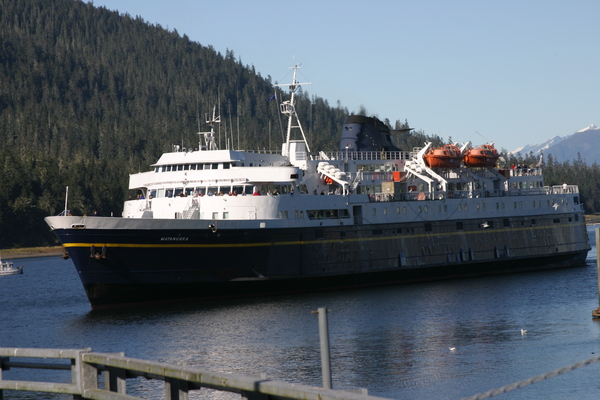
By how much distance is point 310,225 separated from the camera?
3941cm

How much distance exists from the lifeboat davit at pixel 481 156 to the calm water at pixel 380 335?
8.41 m

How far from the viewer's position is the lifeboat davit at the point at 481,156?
4884 cm

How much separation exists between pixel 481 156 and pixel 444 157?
331cm

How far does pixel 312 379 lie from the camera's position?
21609mm

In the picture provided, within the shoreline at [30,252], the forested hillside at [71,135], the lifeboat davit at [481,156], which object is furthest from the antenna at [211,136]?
the shoreline at [30,252]

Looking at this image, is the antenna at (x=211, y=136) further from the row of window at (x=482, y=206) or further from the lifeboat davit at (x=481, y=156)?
the lifeboat davit at (x=481, y=156)

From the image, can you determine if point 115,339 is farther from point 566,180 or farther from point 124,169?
point 566,180

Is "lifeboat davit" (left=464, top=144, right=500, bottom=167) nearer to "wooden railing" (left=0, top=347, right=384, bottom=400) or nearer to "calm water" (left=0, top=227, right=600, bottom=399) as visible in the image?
"calm water" (left=0, top=227, right=600, bottom=399)

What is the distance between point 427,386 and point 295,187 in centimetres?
2018

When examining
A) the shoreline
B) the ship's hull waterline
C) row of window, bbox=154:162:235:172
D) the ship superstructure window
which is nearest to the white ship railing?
the ship superstructure window

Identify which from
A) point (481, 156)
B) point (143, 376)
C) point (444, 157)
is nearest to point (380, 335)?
A: point (143, 376)

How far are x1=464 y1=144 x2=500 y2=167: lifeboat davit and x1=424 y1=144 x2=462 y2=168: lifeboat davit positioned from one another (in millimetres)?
1478

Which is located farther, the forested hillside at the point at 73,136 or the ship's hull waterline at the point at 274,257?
the forested hillside at the point at 73,136

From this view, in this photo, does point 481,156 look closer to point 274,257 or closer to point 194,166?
point 274,257
